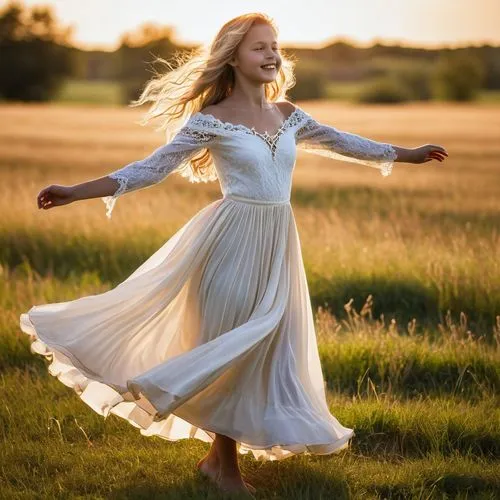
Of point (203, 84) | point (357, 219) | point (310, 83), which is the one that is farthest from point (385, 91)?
point (203, 84)

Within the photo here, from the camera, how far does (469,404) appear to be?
5.71 meters

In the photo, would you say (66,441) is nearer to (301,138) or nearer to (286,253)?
(286,253)

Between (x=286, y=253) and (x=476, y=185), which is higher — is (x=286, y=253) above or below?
above

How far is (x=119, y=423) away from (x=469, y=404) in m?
1.94

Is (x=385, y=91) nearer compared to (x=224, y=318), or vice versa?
(x=224, y=318)

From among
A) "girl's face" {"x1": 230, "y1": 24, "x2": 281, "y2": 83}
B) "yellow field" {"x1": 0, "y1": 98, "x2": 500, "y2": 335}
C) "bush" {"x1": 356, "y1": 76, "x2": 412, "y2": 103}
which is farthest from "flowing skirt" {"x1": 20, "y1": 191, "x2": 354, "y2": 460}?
"bush" {"x1": 356, "y1": 76, "x2": 412, "y2": 103}

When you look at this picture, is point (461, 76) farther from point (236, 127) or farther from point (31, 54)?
point (236, 127)

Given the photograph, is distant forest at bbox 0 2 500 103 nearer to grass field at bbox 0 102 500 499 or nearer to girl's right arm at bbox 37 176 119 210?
grass field at bbox 0 102 500 499

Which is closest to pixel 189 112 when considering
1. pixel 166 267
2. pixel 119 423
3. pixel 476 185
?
pixel 166 267

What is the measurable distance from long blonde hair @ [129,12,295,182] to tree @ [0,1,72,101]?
196 ft

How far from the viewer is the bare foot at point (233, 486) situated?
15.2ft

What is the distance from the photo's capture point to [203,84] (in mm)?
4934

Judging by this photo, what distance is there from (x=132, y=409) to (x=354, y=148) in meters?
1.71

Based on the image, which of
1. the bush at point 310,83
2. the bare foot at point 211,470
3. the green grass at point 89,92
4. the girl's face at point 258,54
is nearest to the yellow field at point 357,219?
the bare foot at point 211,470
